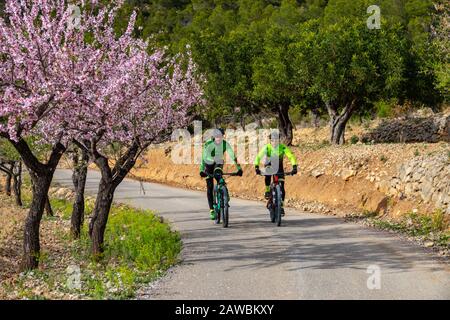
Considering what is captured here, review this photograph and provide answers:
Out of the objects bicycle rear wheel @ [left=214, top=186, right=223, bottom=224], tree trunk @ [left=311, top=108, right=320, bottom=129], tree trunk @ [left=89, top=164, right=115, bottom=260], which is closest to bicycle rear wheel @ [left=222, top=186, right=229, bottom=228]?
bicycle rear wheel @ [left=214, top=186, right=223, bottom=224]

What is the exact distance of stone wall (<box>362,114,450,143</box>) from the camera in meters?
32.9

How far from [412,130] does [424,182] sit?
56.3 ft

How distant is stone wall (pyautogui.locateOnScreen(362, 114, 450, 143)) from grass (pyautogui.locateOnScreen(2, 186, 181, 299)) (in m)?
18.5

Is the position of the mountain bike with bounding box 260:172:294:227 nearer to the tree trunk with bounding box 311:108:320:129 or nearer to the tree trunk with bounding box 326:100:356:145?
the tree trunk with bounding box 326:100:356:145

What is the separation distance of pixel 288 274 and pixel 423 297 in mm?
2490

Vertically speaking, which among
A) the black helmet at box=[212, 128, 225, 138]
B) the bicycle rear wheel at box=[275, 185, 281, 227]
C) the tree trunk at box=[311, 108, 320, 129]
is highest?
the tree trunk at box=[311, 108, 320, 129]

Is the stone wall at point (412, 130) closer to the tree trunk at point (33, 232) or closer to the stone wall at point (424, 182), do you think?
the stone wall at point (424, 182)

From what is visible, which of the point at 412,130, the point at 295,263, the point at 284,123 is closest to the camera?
the point at 295,263

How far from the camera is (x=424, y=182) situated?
1792 centimetres

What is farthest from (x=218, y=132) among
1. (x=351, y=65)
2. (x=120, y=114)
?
(x=351, y=65)

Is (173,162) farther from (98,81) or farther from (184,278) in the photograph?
(184,278)

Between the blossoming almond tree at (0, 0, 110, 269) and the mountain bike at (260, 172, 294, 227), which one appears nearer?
the blossoming almond tree at (0, 0, 110, 269)

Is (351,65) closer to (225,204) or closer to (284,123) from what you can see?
(284,123)

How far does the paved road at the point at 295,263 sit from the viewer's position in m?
9.21
